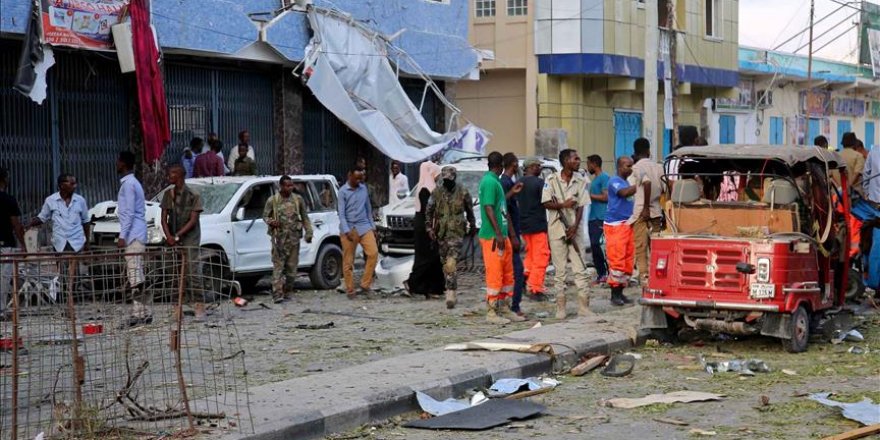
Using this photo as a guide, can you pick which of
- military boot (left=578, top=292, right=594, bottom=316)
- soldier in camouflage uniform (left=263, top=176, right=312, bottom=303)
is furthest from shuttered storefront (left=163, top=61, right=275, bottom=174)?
military boot (left=578, top=292, right=594, bottom=316)

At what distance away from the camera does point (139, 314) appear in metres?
7.72

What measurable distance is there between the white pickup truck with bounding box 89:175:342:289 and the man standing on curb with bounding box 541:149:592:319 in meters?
4.37

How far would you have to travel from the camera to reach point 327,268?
19000mm

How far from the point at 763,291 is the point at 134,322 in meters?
6.08

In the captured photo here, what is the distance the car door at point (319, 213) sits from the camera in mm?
18519

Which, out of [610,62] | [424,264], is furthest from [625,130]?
[424,264]

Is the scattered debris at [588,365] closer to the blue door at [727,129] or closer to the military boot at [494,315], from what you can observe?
the military boot at [494,315]

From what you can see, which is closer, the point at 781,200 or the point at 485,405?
the point at 485,405

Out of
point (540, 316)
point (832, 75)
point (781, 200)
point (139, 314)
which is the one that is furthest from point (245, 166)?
point (832, 75)

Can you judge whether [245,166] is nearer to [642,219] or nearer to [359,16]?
[359,16]

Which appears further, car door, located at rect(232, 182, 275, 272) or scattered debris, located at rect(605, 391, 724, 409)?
car door, located at rect(232, 182, 275, 272)

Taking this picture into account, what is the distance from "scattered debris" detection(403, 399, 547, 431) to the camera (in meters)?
8.86

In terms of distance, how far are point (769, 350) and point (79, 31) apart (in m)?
11.0

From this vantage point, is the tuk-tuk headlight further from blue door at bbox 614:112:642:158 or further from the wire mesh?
blue door at bbox 614:112:642:158
